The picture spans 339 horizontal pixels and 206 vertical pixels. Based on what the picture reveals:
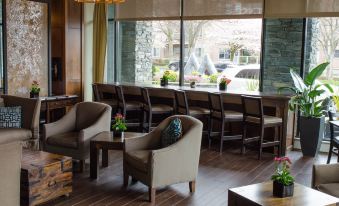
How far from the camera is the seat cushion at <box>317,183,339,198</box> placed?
3.58 m

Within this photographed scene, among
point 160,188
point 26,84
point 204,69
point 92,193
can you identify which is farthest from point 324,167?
point 26,84

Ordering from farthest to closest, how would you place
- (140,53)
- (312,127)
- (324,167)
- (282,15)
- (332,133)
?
1. (140,53)
2. (282,15)
3. (312,127)
4. (332,133)
5. (324,167)

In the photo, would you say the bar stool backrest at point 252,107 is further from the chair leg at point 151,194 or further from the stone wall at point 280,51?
the chair leg at point 151,194

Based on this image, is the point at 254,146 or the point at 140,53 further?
the point at 140,53

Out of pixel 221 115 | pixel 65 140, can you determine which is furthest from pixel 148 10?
pixel 65 140

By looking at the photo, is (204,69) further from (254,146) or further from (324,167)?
(324,167)

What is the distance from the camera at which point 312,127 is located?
6.43m

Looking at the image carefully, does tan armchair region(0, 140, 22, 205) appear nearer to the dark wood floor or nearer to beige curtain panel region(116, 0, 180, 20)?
the dark wood floor

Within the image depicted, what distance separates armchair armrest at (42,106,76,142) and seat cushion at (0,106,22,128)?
699 millimetres

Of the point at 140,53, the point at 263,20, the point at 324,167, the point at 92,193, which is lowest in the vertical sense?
the point at 92,193

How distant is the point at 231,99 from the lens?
22.4 feet

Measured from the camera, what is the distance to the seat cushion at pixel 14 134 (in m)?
5.66

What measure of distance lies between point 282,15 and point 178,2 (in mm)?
2096

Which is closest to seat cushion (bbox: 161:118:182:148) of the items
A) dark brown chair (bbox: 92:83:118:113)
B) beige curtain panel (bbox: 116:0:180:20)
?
dark brown chair (bbox: 92:83:118:113)
